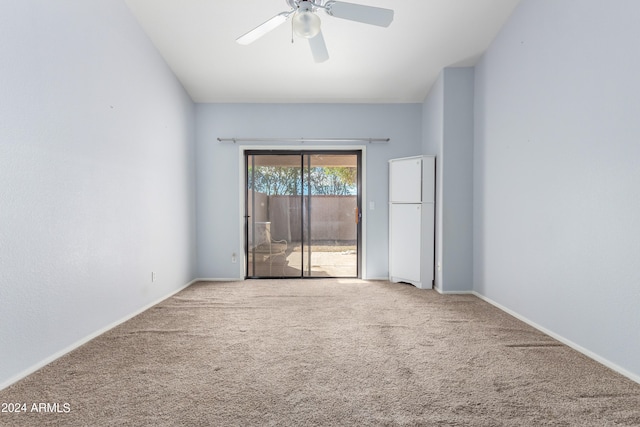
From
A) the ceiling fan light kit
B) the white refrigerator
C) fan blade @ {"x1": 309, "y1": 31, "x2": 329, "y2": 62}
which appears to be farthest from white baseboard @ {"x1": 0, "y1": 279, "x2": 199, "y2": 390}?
the white refrigerator

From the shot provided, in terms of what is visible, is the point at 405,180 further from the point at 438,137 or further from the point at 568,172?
the point at 568,172

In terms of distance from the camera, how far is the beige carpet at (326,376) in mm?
1415

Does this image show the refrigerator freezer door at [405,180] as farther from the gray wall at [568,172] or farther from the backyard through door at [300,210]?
the gray wall at [568,172]

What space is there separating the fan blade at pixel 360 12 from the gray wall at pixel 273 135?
6.98 feet

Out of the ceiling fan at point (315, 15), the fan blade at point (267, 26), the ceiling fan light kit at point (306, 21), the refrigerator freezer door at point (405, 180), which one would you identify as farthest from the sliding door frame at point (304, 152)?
the ceiling fan light kit at point (306, 21)

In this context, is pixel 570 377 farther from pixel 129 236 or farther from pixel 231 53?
pixel 231 53

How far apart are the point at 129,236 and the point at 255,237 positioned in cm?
181

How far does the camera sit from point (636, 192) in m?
1.72

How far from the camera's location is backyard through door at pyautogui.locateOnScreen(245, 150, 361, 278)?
4301 millimetres

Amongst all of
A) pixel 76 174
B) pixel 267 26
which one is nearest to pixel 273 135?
pixel 267 26

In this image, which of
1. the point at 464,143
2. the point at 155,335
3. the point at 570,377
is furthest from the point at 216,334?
the point at 464,143

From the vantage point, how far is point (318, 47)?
2.33 meters

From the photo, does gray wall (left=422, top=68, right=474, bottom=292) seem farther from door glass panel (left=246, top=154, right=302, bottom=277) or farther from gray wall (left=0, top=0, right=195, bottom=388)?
gray wall (left=0, top=0, right=195, bottom=388)

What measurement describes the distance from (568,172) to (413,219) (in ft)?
5.79
